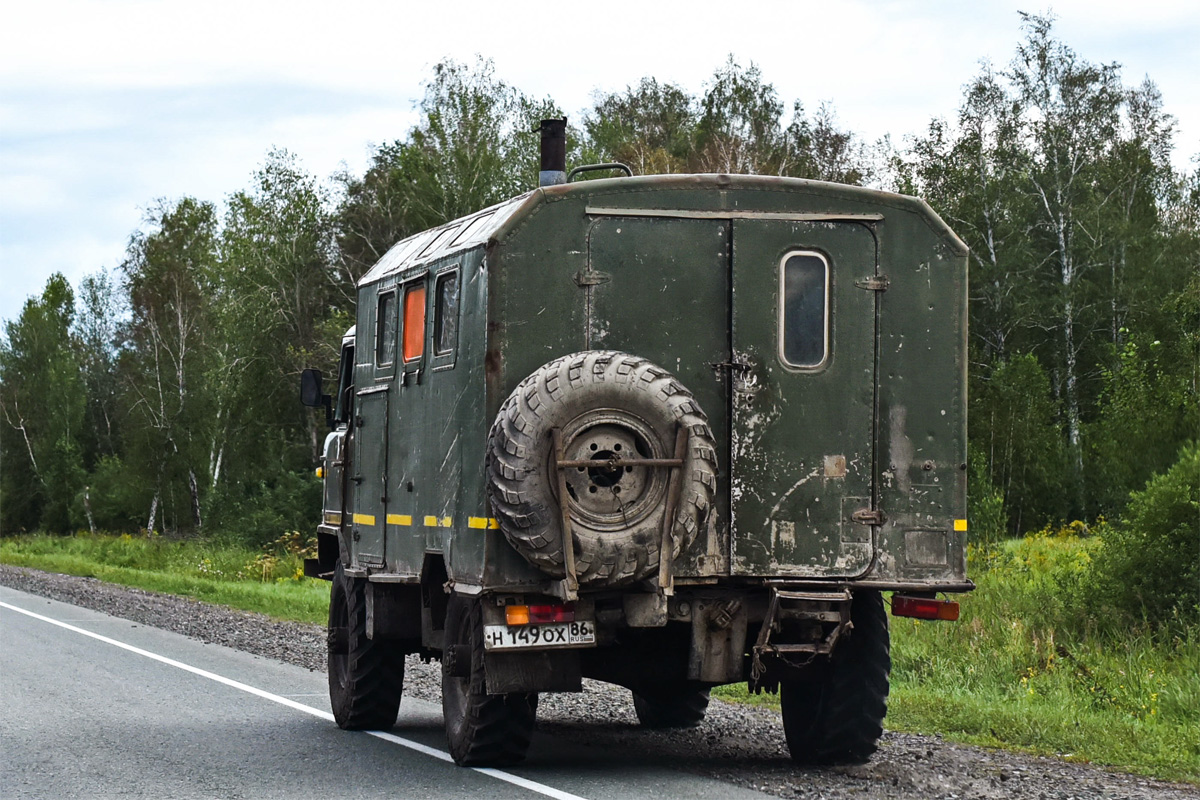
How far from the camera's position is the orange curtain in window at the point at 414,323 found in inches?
384

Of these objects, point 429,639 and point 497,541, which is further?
point 429,639

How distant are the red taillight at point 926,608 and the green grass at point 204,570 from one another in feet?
44.5

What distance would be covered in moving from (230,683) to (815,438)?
719 centimetres

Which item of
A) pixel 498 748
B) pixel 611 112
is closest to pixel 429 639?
pixel 498 748

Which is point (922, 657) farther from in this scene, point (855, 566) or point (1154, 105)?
point (1154, 105)

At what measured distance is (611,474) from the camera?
8.15 meters

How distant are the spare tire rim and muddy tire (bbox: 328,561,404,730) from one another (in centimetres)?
352

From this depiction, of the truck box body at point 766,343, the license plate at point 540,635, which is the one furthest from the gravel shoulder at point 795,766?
the license plate at point 540,635

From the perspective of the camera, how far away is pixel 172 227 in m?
63.8

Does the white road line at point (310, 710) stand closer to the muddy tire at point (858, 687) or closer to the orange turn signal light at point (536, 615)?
the orange turn signal light at point (536, 615)

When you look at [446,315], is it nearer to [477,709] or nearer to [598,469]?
[598,469]

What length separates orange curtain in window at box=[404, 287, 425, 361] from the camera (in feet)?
32.0

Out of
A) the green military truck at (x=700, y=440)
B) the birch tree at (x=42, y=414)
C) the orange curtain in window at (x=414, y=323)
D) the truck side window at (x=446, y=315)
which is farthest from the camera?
the birch tree at (x=42, y=414)

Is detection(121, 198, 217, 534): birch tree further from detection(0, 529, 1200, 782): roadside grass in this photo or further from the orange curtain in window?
the orange curtain in window
